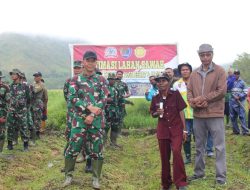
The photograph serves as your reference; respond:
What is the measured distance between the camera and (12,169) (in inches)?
311

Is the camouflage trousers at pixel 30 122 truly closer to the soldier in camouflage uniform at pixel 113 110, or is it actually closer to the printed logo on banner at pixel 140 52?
the soldier in camouflage uniform at pixel 113 110

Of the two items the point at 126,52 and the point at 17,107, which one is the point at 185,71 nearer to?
the point at 17,107

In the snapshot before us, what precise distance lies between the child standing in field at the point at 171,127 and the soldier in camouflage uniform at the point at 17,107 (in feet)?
15.1

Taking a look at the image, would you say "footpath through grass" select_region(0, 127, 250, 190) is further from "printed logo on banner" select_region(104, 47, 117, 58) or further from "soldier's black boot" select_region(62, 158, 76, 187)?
"printed logo on banner" select_region(104, 47, 117, 58)

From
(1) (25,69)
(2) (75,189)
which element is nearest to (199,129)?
(2) (75,189)

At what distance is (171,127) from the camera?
5.91 metres

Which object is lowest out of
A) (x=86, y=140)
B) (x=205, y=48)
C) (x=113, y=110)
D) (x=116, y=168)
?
(x=116, y=168)

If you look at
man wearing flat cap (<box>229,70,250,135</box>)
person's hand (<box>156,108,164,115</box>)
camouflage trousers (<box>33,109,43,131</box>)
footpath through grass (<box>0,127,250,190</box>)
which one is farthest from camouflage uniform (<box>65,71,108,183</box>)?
man wearing flat cap (<box>229,70,250,135</box>)

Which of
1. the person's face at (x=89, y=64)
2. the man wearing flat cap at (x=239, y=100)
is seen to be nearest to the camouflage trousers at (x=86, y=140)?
the person's face at (x=89, y=64)

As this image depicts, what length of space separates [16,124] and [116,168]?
3066 millimetres

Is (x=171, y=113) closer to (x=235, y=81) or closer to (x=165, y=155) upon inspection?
(x=165, y=155)

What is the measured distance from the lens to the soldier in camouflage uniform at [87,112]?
19.3 feet

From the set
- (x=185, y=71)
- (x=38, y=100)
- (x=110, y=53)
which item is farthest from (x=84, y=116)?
(x=110, y=53)

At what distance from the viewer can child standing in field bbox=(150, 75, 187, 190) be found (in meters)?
5.85
